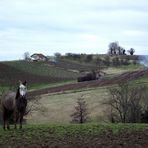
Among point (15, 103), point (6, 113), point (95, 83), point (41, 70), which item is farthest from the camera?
point (41, 70)

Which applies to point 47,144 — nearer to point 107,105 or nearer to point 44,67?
point 107,105

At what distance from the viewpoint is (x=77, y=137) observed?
1920cm

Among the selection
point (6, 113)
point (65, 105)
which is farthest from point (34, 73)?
point (6, 113)

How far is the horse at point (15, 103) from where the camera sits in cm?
2065

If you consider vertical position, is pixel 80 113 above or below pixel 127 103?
below

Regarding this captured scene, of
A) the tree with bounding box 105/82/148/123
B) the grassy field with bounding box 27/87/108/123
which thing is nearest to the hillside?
the grassy field with bounding box 27/87/108/123

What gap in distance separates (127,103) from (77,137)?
54645mm

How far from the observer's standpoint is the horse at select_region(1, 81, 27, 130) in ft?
67.7

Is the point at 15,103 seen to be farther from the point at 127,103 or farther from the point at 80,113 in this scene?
the point at 127,103

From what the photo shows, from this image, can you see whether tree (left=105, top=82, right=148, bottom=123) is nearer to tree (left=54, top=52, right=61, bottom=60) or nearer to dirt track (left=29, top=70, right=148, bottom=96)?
dirt track (left=29, top=70, right=148, bottom=96)

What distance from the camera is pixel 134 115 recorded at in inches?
2655

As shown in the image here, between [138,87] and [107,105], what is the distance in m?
6.15

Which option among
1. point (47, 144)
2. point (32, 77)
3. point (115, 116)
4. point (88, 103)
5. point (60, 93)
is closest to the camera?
point (47, 144)

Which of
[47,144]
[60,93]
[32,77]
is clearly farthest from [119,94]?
[47,144]
